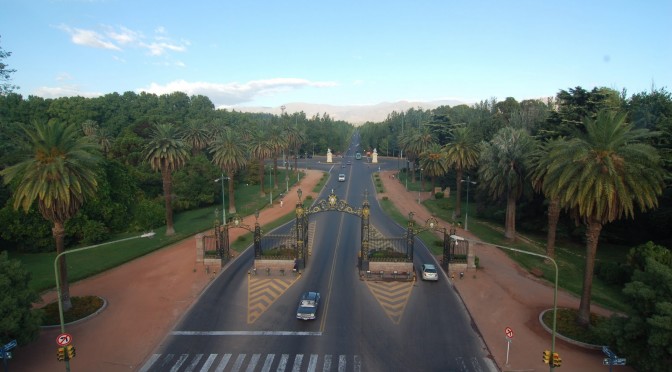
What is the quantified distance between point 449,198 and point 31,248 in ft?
211

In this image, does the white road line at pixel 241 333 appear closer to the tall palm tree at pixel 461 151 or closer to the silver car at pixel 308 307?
the silver car at pixel 308 307

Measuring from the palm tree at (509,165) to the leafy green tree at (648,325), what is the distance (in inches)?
1006

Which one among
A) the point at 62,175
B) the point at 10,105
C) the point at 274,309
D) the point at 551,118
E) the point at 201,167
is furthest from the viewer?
the point at 10,105

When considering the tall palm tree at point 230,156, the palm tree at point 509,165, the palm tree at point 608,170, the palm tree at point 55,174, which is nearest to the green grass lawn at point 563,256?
the palm tree at point 509,165

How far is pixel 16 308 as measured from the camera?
950 inches

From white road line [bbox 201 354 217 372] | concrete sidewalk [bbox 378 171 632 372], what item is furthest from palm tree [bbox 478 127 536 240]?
white road line [bbox 201 354 217 372]

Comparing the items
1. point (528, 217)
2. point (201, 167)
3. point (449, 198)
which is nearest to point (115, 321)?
point (201, 167)

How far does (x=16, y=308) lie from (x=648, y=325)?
33631 millimetres

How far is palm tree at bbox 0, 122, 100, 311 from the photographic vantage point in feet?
98.1

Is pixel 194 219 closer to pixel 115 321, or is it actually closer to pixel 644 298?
pixel 115 321

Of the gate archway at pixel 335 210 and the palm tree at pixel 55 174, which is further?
the gate archway at pixel 335 210

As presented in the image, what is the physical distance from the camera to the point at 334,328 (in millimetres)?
30703

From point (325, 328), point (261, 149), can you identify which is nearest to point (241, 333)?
point (325, 328)

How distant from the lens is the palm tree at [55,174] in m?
29.9
